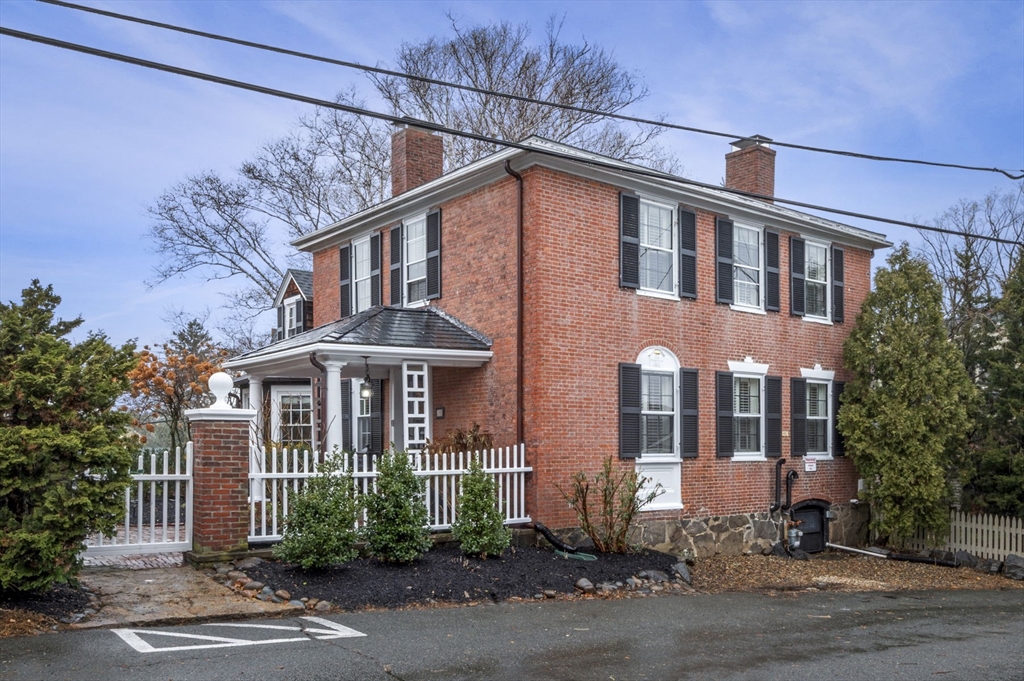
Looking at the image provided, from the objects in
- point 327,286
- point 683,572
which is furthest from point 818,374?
point 327,286

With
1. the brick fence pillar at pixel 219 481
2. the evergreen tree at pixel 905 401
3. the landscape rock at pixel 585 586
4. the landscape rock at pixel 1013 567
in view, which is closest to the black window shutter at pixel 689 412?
the evergreen tree at pixel 905 401

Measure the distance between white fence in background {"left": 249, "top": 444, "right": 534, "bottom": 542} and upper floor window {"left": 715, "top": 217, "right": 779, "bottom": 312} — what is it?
5151 millimetres

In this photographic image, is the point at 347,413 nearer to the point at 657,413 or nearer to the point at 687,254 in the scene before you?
the point at 657,413

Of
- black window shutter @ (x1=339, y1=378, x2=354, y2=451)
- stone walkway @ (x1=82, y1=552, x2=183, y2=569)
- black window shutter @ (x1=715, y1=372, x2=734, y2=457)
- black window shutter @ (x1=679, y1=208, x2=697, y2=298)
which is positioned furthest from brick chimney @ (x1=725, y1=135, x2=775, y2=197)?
stone walkway @ (x1=82, y1=552, x2=183, y2=569)

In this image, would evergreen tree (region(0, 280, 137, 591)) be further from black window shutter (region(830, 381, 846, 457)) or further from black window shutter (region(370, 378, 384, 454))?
black window shutter (region(830, 381, 846, 457))

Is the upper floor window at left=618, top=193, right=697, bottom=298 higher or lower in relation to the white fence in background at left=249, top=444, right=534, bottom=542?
higher

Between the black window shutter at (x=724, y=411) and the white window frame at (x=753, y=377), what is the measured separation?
0.57 ft

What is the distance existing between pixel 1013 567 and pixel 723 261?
741cm

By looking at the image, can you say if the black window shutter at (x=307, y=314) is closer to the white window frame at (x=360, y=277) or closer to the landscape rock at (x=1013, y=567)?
the white window frame at (x=360, y=277)

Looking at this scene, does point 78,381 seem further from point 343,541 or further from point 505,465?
point 505,465

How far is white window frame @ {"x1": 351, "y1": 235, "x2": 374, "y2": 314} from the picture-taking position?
18281mm

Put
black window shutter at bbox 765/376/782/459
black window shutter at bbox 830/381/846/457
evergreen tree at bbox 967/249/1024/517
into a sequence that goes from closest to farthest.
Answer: black window shutter at bbox 765/376/782/459, evergreen tree at bbox 967/249/1024/517, black window shutter at bbox 830/381/846/457


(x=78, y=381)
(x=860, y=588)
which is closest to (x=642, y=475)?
(x=860, y=588)

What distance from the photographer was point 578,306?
46.8 ft
